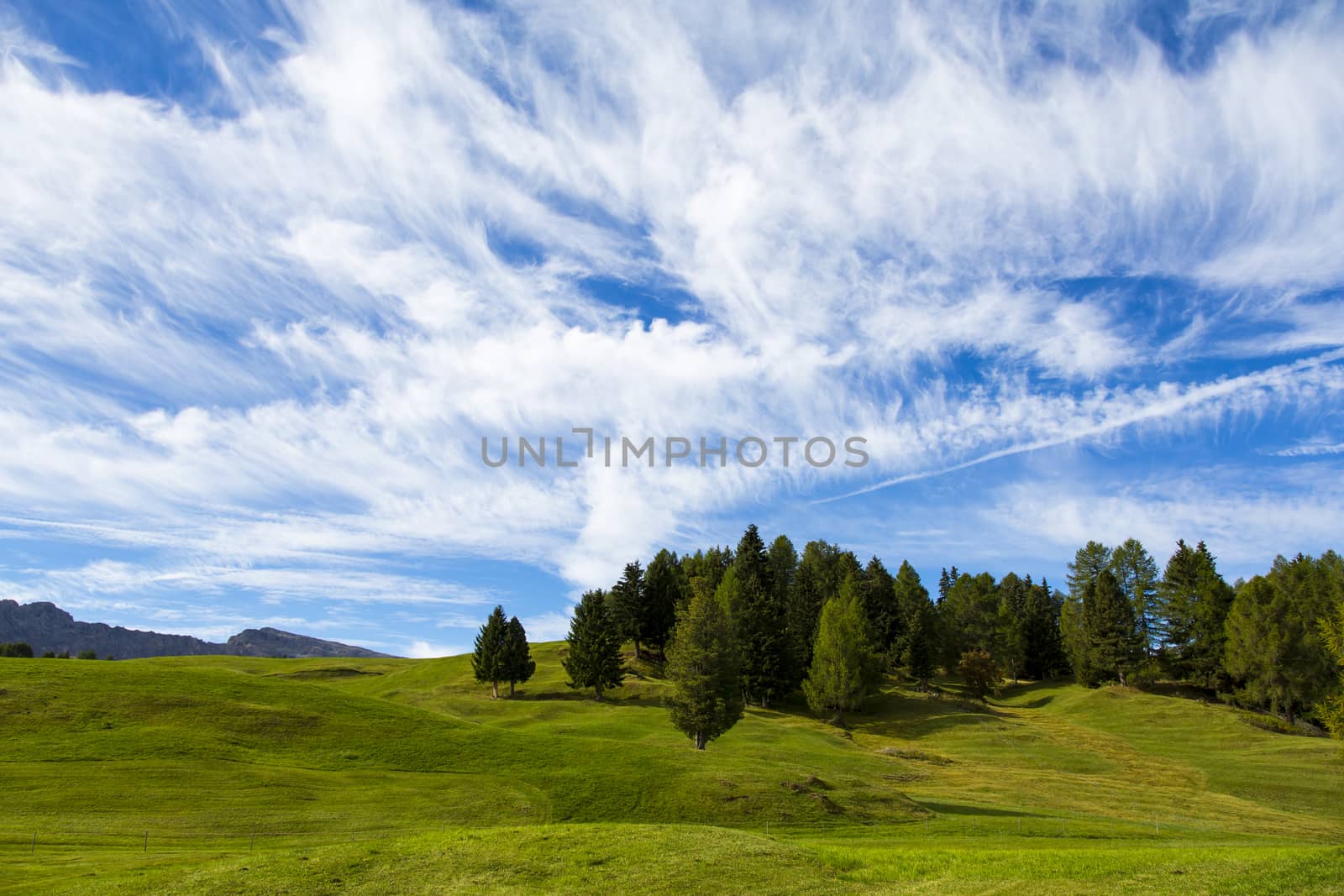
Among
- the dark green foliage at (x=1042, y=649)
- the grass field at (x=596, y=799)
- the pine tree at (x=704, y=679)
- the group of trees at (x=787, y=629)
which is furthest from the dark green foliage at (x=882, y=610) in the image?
the pine tree at (x=704, y=679)

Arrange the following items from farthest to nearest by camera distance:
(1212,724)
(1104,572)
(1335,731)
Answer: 1. (1104,572)
2. (1212,724)
3. (1335,731)

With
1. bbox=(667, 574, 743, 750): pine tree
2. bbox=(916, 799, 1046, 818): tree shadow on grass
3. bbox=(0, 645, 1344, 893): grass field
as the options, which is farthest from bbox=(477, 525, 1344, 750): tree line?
bbox=(916, 799, 1046, 818): tree shadow on grass

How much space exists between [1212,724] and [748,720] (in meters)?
52.6

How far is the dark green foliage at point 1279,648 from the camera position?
90750 millimetres

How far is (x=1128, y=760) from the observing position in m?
73.9

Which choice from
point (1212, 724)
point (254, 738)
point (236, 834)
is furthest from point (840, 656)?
point (236, 834)

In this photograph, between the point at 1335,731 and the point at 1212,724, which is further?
the point at 1212,724

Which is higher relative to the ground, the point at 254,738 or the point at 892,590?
the point at 892,590

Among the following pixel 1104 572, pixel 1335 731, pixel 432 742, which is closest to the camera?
pixel 1335 731

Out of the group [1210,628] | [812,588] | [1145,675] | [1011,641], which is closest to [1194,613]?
[1210,628]

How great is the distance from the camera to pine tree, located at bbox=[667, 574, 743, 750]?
63.1 meters

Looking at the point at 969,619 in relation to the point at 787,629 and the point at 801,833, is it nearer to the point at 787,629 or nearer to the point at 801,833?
the point at 787,629

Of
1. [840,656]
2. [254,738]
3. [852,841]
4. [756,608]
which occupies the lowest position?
[852,841]

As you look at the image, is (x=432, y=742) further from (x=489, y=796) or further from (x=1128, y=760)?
(x=1128, y=760)
